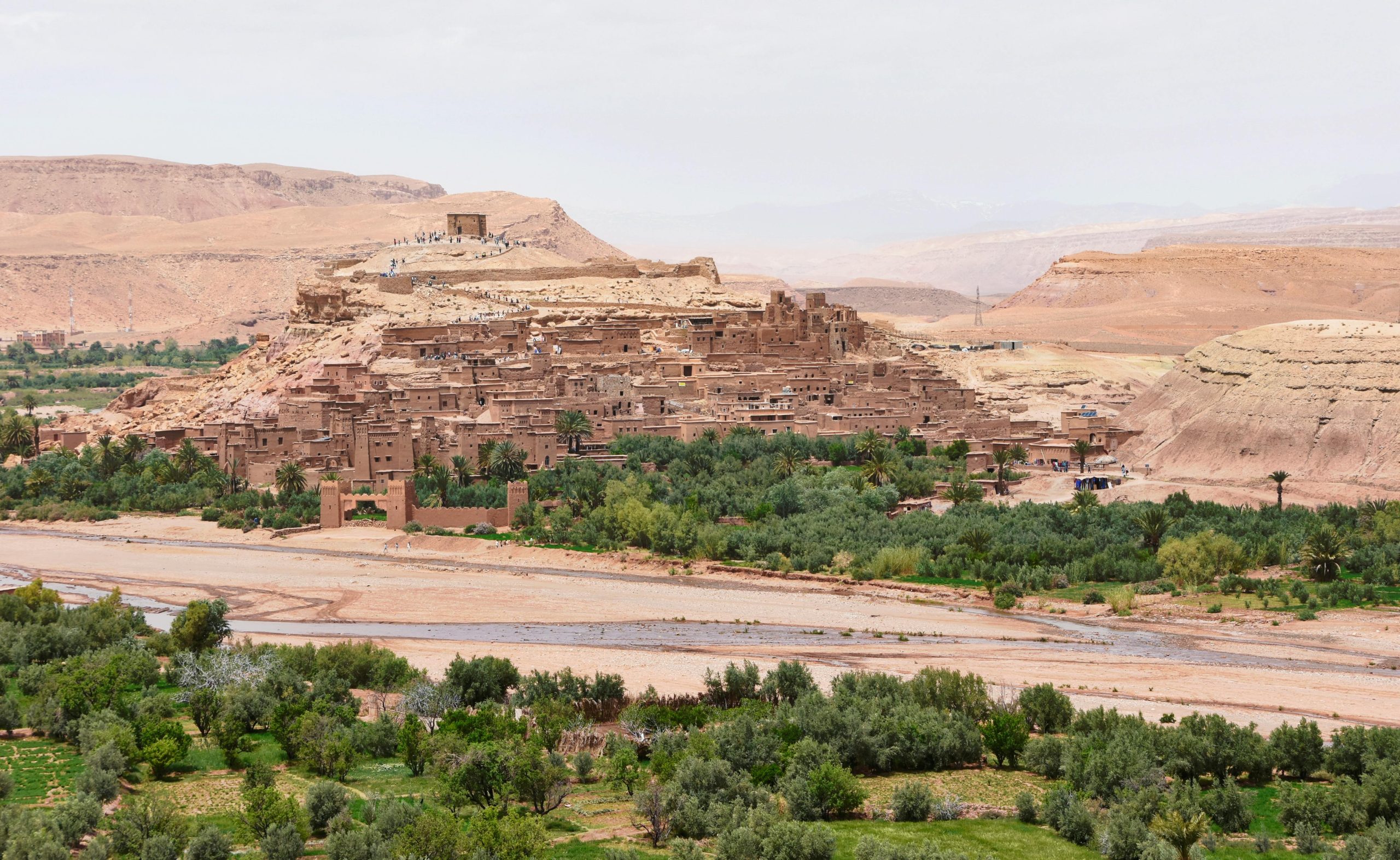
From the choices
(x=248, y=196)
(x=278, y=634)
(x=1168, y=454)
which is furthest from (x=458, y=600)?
(x=248, y=196)

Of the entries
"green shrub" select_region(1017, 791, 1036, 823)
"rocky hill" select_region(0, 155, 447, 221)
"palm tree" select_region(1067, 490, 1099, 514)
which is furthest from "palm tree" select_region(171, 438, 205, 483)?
"rocky hill" select_region(0, 155, 447, 221)

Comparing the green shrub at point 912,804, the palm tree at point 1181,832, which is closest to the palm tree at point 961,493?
the green shrub at point 912,804

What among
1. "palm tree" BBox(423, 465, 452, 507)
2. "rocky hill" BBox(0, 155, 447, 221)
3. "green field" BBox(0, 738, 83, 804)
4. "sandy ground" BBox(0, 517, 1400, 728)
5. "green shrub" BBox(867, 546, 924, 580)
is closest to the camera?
"green field" BBox(0, 738, 83, 804)

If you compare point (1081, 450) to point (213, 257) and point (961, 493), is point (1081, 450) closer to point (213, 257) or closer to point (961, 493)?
point (961, 493)

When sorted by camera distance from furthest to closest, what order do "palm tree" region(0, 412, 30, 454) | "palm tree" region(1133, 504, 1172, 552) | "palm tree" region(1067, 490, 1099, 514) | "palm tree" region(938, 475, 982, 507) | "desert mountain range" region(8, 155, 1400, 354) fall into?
1. "desert mountain range" region(8, 155, 1400, 354)
2. "palm tree" region(0, 412, 30, 454)
3. "palm tree" region(938, 475, 982, 507)
4. "palm tree" region(1067, 490, 1099, 514)
5. "palm tree" region(1133, 504, 1172, 552)

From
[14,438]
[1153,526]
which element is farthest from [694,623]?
[14,438]

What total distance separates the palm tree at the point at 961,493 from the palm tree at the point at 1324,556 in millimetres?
10296

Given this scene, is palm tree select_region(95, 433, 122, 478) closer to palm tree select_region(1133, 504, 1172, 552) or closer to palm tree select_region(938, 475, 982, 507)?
palm tree select_region(938, 475, 982, 507)

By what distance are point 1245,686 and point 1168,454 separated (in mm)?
22827

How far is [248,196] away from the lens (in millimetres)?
197500

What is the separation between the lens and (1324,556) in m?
35.0

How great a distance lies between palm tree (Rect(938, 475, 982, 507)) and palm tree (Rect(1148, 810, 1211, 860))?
25.2 metres

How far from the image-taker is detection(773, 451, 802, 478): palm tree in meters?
46.2

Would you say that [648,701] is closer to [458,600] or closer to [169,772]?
[169,772]
